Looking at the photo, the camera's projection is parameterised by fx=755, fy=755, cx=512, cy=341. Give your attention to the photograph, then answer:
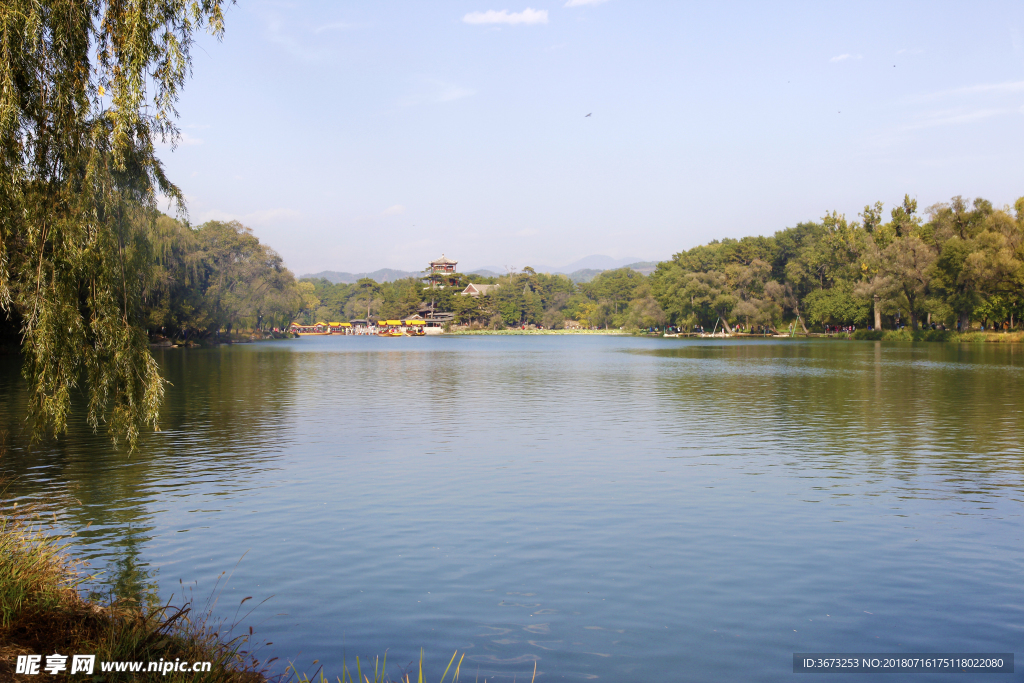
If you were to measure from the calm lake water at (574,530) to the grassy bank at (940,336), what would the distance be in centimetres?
5673

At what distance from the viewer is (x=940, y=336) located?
79188 millimetres

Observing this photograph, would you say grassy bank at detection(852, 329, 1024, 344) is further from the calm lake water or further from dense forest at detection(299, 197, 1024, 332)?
the calm lake water

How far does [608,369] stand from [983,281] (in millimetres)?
42991

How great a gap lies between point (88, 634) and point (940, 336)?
A: 8786 cm

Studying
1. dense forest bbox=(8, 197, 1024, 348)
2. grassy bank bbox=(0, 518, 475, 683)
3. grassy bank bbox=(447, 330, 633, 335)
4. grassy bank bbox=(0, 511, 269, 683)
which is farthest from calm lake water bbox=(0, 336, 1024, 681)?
grassy bank bbox=(447, 330, 633, 335)

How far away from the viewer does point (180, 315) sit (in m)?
74.5

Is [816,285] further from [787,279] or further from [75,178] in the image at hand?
[75,178]

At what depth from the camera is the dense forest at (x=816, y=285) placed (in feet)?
233

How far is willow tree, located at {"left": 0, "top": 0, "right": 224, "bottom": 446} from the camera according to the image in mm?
9922

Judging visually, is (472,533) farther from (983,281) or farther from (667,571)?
(983,281)

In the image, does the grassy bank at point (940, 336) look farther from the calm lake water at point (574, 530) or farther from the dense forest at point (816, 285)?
the calm lake water at point (574, 530)

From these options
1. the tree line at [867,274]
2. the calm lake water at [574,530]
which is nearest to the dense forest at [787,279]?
the tree line at [867,274]

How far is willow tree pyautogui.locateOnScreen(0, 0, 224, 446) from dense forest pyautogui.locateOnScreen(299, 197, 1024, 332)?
72.4 metres

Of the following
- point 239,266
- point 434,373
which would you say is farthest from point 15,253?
point 239,266
